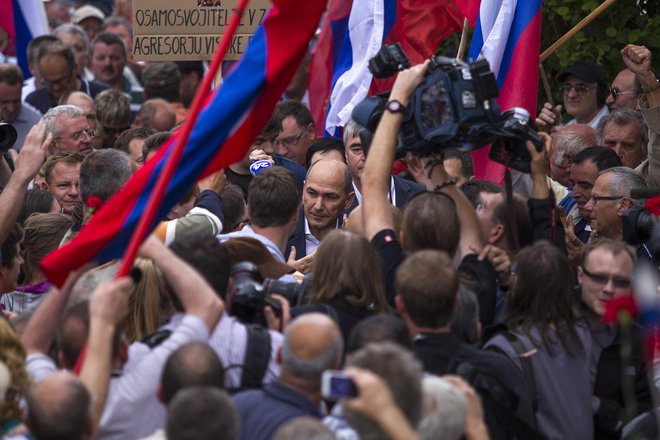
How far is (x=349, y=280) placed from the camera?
5449mm

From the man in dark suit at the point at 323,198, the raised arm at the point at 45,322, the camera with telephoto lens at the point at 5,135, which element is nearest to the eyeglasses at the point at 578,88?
the man in dark suit at the point at 323,198

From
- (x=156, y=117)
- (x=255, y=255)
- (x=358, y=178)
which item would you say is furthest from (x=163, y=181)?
(x=156, y=117)

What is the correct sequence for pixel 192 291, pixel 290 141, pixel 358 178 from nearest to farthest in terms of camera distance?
pixel 192 291 → pixel 358 178 → pixel 290 141

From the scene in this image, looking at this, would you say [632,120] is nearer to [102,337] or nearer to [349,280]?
[349,280]

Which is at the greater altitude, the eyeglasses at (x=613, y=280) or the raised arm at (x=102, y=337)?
the raised arm at (x=102, y=337)

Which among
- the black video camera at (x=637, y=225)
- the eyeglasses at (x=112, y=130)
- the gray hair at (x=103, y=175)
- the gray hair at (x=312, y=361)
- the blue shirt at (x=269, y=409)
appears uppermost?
the gray hair at (x=103, y=175)

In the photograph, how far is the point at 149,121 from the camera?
12133 millimetres

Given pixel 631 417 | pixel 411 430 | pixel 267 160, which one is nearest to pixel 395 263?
pixel 631 417

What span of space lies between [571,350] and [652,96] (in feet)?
11.0

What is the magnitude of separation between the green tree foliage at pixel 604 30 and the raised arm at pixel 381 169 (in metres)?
4.35

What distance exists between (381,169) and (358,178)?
2700 millimetres

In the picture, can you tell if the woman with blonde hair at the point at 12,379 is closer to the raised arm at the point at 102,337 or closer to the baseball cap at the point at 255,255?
the raised arm at the point at 102,337

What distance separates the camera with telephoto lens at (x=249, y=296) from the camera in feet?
17.9

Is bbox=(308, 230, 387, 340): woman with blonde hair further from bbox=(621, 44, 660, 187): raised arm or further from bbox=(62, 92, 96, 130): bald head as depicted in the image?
bbox=(62, 92, 96, 130): bald head
